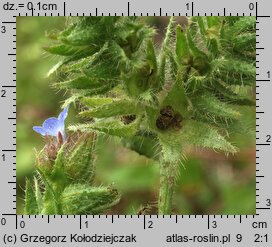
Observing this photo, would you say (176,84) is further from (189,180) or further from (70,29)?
(189,180)

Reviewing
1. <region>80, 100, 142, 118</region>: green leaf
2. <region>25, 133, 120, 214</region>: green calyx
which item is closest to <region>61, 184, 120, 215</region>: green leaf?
<region>25, 133, 120, 214</region>: green calyx

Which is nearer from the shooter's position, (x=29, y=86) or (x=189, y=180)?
(x=189, y=180)

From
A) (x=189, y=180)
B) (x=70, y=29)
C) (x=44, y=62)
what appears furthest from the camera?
(x=44, y=62)

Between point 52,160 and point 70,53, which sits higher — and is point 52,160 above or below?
below

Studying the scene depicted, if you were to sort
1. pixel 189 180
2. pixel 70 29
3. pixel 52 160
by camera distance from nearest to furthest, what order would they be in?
pixel 70 29 < pixel 52 160 < pixel 189 180

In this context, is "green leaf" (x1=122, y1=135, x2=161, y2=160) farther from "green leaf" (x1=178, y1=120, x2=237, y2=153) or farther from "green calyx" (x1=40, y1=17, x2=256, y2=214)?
"green leaf" (x1=178, y1=120, x2=237, y2=153)

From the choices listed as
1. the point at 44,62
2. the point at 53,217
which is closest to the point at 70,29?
the point at 53,217

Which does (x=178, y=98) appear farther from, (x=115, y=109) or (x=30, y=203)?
(x=30, y=203)
